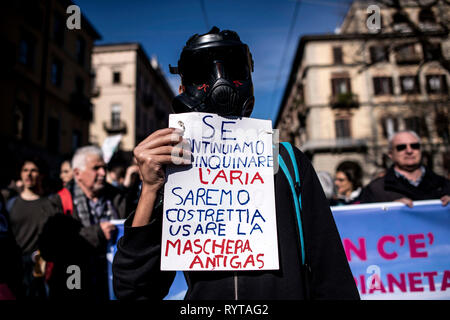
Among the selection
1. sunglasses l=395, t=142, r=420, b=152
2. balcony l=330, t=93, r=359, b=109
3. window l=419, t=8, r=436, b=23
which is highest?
balcony l=330, t=93, r=359, b=109

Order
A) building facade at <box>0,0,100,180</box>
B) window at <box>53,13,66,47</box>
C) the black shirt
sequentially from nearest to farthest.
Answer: the black shirt, building facade at <box>0,0,100,180</box>, window at <box>53,13,66,47</box>

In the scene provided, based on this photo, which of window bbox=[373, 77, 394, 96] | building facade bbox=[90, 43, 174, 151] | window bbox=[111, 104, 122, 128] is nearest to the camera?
window bbox=[373, 77, 394, 96]

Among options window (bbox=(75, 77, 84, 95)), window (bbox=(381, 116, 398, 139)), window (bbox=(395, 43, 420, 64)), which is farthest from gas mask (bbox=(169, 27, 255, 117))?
window (bbox=(395, 43, 420, 64))

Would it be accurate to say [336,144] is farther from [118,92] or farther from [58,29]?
[58,29]

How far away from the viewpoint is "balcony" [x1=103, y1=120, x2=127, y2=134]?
28906 millimetres

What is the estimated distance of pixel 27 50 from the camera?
16.3 m

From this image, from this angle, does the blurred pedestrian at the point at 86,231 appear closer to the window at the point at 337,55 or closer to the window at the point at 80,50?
the window at the point at 80,50

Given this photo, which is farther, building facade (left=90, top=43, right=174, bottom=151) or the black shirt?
building facade (left=90, top=43, right=174, bottom=151)

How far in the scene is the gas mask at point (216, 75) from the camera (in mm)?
1238

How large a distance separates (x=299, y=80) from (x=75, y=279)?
33.9 meters

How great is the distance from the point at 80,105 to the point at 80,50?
3872 millimetres

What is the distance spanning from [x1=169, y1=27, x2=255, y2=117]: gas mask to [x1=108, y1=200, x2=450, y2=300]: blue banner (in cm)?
202

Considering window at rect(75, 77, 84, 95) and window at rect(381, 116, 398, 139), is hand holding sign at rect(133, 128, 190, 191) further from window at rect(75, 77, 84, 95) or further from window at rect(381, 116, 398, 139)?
window at rect(381, 116, 398, 139)

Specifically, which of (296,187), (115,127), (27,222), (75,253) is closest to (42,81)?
(115,127)
